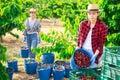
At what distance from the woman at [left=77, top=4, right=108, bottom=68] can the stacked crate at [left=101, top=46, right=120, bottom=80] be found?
1297 mm

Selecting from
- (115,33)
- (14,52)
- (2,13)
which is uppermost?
(2,13)

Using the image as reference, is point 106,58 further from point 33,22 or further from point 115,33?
point 33,22

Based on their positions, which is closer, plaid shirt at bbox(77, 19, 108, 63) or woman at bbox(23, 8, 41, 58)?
plaid shirt at bbox(77, 19, 108, 63)

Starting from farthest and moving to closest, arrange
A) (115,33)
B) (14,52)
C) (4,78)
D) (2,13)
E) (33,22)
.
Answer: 1. (14,52)
2. (33,22)
3. (115,33)
4. (2,13)
5. (4,78)

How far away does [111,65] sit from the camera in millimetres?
4688

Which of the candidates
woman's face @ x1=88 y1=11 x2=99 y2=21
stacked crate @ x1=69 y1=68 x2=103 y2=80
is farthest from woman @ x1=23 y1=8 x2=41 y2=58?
stacked crate @ x1=69 y1=68 x2=103 y2=80

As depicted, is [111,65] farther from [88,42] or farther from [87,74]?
[88,42]

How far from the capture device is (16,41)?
14.2 meters

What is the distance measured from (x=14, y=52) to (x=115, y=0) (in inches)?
183

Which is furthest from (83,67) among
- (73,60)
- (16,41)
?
(16,41)

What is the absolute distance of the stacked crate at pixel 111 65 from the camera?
4500mm

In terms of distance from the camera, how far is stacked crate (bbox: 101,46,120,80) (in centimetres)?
450

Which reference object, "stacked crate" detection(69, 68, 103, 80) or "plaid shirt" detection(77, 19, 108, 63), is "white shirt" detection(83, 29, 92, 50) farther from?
"stacked crate" detection(69, 68, 103, 80)

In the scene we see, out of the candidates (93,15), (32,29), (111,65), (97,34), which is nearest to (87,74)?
(111,65)
